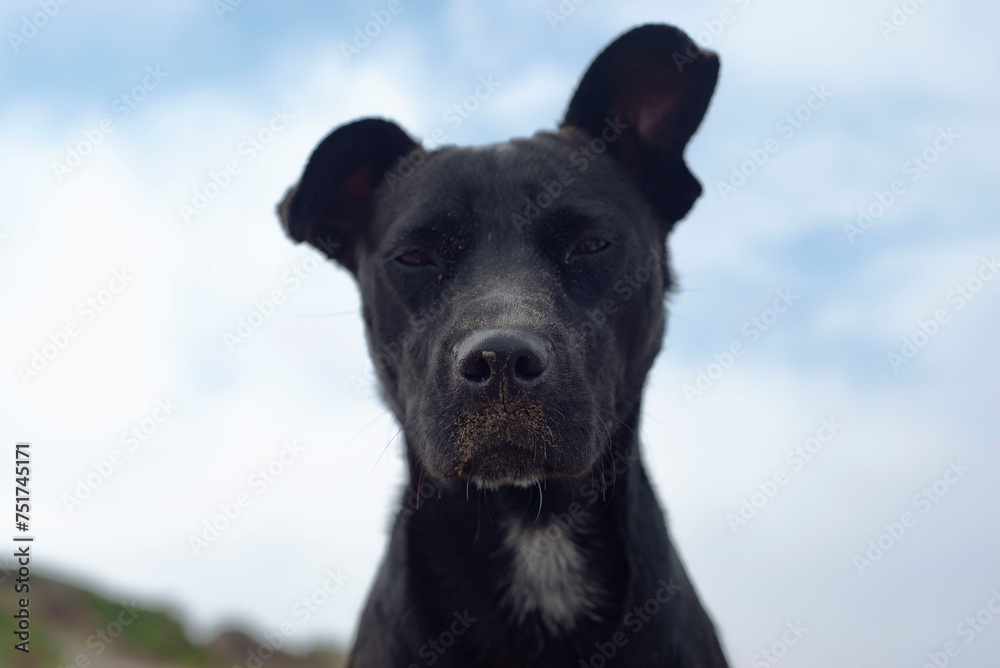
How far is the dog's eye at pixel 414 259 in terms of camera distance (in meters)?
3.52

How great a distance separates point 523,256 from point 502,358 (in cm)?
86

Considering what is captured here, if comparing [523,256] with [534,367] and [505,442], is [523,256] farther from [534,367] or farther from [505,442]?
[505,442]

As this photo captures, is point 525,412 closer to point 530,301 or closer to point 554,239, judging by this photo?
point 530,301

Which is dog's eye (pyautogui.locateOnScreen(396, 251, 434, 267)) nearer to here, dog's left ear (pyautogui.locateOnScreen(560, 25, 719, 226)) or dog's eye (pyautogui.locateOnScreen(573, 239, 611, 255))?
dog's eye (pyautogui.locateOnScreen(573, 239, 611, 255))

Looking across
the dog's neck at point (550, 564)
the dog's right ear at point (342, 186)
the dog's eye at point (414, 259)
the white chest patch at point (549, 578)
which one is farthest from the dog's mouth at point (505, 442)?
the dog's right ear at point (342, 186)

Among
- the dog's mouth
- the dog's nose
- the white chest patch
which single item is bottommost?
the white chest patch

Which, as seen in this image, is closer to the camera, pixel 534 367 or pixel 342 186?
pixel 534 367

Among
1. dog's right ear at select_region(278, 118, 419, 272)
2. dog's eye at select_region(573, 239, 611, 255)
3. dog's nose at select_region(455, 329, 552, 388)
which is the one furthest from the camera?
dog's right ear at select_region(278, 118, 419, 272)

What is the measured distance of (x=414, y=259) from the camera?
354 cm

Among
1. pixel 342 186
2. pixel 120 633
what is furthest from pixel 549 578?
pixel 120 633

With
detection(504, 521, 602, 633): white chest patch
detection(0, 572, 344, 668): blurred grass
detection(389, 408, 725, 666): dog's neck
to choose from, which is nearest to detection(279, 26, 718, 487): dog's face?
detection(389, 408, 725, 666): dog's neck

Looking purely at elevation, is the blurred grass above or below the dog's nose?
below

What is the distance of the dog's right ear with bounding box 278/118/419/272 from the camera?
12.5ft

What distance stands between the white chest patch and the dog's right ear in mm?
1711
